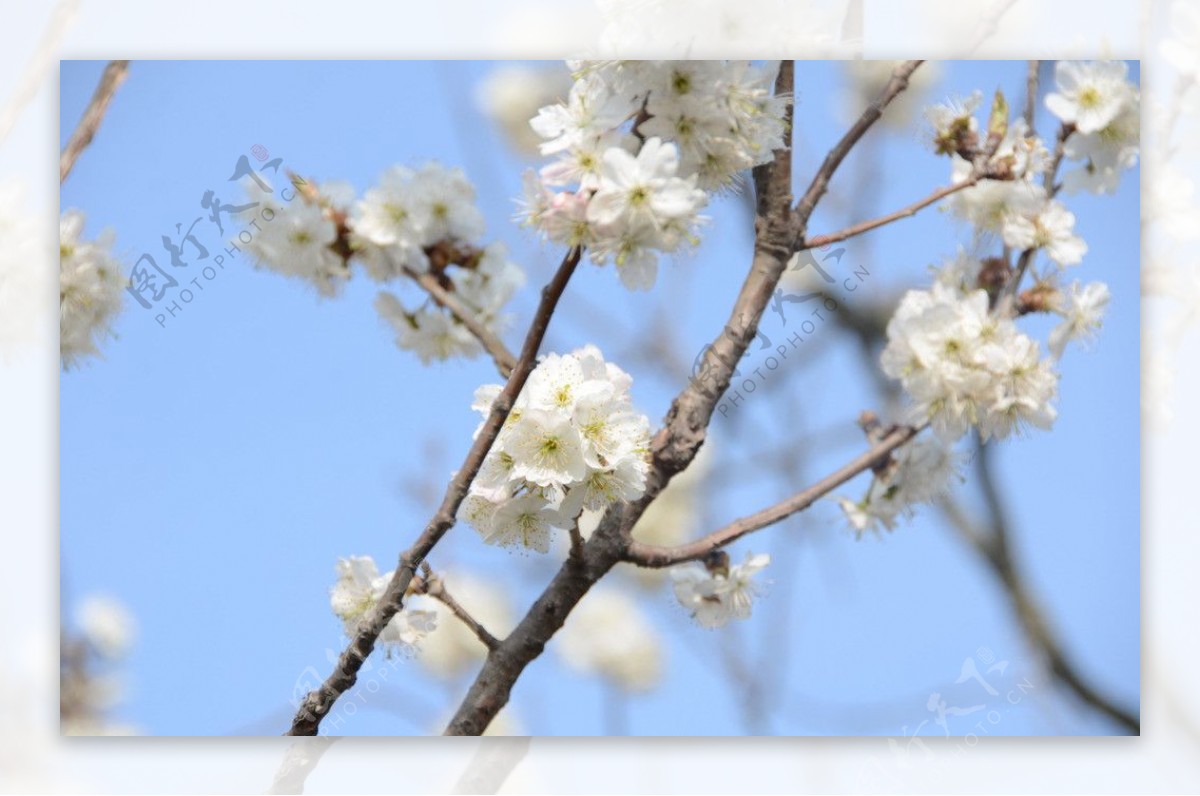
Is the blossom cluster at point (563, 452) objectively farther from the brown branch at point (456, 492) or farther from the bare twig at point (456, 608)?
the bare twig at point (456, 608)

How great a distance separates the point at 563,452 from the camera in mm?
1444

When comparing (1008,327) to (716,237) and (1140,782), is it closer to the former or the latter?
(716,237)

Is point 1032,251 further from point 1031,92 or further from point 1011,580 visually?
point 1011,580

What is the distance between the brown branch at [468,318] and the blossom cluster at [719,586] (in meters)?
0.37

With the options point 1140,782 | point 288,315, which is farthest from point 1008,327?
point 288,315

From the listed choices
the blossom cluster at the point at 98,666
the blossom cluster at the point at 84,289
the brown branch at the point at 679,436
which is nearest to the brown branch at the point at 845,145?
the brown branch at the point at 679,436

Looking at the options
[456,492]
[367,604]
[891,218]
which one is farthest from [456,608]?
[891,218]

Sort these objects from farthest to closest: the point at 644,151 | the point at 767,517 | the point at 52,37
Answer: the point at 52,37 < the point at 767,517 < the point at 644,151

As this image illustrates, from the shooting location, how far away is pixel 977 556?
1.88m

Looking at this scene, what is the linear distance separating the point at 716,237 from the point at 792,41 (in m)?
0.29

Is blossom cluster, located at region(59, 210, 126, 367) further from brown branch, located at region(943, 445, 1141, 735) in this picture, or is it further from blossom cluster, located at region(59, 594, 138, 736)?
brown branch, located at region(943, 445, 1141, 735)

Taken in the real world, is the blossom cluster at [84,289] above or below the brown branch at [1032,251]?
below

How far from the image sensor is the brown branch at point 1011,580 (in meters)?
1.88

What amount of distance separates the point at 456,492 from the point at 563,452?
0.12 metres
